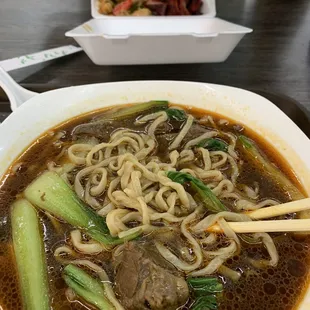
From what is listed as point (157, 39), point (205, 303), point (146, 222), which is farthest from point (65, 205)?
point (157, 39)

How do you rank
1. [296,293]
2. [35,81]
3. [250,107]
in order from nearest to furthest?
1. [296,293]
2. [250,107]
3. [35,81]

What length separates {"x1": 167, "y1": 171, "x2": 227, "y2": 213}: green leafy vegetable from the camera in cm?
186

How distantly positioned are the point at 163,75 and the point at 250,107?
101cm

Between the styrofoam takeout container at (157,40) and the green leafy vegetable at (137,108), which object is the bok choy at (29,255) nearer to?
the green leafy vegetable at (137,108)

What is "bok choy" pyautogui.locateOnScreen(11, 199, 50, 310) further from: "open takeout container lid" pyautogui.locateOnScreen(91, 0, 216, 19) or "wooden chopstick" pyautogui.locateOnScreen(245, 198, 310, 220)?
"open takeout container lid" pyautogui.locateOnScreen(91, 0, 216, 19)

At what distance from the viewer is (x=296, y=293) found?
1.64 m

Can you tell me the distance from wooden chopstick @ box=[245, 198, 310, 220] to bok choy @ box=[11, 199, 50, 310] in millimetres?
934

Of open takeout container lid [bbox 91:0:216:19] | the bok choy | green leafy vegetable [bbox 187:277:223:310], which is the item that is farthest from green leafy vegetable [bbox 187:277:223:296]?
open takeout container lid [bbox 91:0:216:19]

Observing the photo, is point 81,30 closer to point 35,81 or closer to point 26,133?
point 35,81

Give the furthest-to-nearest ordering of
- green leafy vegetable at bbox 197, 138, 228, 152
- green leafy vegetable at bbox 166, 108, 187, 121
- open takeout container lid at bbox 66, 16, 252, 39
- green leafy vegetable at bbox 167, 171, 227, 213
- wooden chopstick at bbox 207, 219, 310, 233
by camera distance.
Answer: open takeout container lid at bbox 66, 16, 252, 39
green leafy vegetable at bbox 166, 108, 187, 121
green leafy vegetable at bbox 197, 138, 228, 152
green leafy vegetable at bbox 167, 171, 227, 213
wooden chopstick at bbox 207, 219, 310, 233

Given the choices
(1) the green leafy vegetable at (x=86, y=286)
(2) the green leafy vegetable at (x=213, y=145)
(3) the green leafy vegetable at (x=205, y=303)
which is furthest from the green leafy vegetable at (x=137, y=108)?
(3) the green leafy vegetable at (x=205, y=303)

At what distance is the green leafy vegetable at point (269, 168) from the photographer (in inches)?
78.9

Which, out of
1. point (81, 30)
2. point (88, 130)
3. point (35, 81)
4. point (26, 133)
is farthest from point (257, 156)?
point (35, 81)

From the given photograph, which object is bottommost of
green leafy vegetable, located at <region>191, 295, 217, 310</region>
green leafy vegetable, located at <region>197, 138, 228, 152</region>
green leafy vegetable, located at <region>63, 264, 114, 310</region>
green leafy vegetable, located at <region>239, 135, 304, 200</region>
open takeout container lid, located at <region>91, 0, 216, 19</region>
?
green leafy vegetable, located at <region>191, 295, 217, 310</region>
